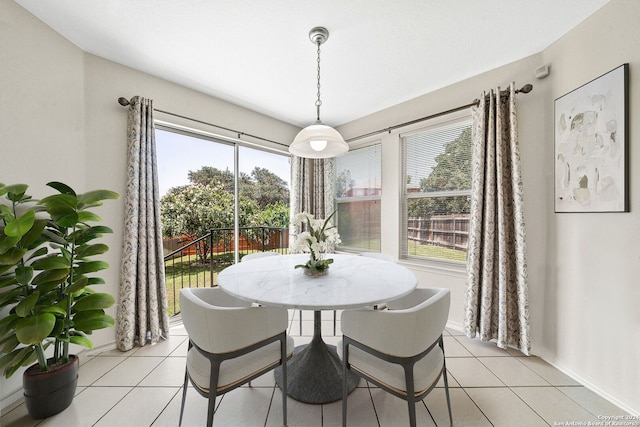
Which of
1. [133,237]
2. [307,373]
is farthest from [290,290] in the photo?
[133,237]

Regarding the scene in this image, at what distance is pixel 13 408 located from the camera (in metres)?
1.53

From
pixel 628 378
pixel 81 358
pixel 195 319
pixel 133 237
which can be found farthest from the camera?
pixel 133 237

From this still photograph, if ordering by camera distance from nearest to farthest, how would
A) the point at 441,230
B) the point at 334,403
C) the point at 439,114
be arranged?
the point at 334,403 → the point at 439,114 → the point at 441,230

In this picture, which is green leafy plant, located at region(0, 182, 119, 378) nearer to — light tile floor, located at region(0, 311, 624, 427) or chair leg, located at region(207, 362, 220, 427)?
light tile floor, located at region(0, 311, 624, 427)

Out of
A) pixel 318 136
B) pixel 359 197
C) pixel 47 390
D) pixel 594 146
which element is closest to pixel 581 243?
pixel 594 146

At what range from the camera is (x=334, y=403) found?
1.57 metres

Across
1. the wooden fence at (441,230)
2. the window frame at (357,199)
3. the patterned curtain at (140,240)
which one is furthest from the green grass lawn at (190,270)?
the wooden fence at (441,230)

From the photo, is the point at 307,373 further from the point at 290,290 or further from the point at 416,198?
the point at 416,198

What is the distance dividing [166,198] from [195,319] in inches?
89.0

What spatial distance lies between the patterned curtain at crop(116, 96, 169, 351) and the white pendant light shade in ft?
4.57

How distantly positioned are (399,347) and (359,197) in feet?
8.70

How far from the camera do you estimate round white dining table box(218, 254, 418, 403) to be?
1222 millimetres

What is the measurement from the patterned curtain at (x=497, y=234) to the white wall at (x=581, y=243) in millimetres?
153

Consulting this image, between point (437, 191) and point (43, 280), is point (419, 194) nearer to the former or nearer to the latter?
point (437, 191)
